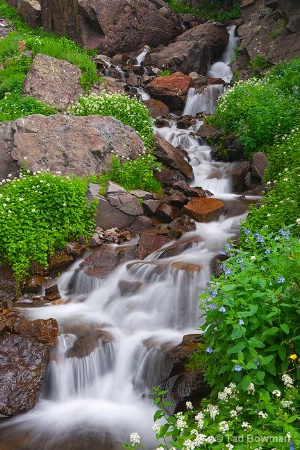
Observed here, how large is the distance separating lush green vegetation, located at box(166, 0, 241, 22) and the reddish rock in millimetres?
14986

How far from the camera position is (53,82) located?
48.4ft

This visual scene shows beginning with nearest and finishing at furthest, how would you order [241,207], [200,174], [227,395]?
[227,395] < [241,207] < [200,174]

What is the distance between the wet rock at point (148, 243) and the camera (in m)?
8.59

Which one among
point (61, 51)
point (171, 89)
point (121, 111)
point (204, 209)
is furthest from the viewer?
point (61, 51)

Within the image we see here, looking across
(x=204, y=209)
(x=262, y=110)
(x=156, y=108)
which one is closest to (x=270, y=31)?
(x=156, y=108)

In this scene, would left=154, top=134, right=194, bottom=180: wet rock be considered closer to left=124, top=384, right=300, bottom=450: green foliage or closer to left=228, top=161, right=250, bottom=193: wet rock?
left=228, top=161, right=250, bottom=193: wet rock

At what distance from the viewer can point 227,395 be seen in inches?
154

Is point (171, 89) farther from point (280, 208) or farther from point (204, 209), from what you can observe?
point (280, 208)

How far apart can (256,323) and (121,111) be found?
9.62 metres

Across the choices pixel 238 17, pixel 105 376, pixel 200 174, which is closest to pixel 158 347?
pixel 105 376

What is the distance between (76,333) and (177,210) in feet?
13.2

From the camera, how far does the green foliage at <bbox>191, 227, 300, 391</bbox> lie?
3.83 metres

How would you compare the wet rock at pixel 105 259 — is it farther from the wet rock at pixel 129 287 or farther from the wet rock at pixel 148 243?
the wet rock at pixel 129 287

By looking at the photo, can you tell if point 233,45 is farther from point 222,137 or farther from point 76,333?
point 76,333
